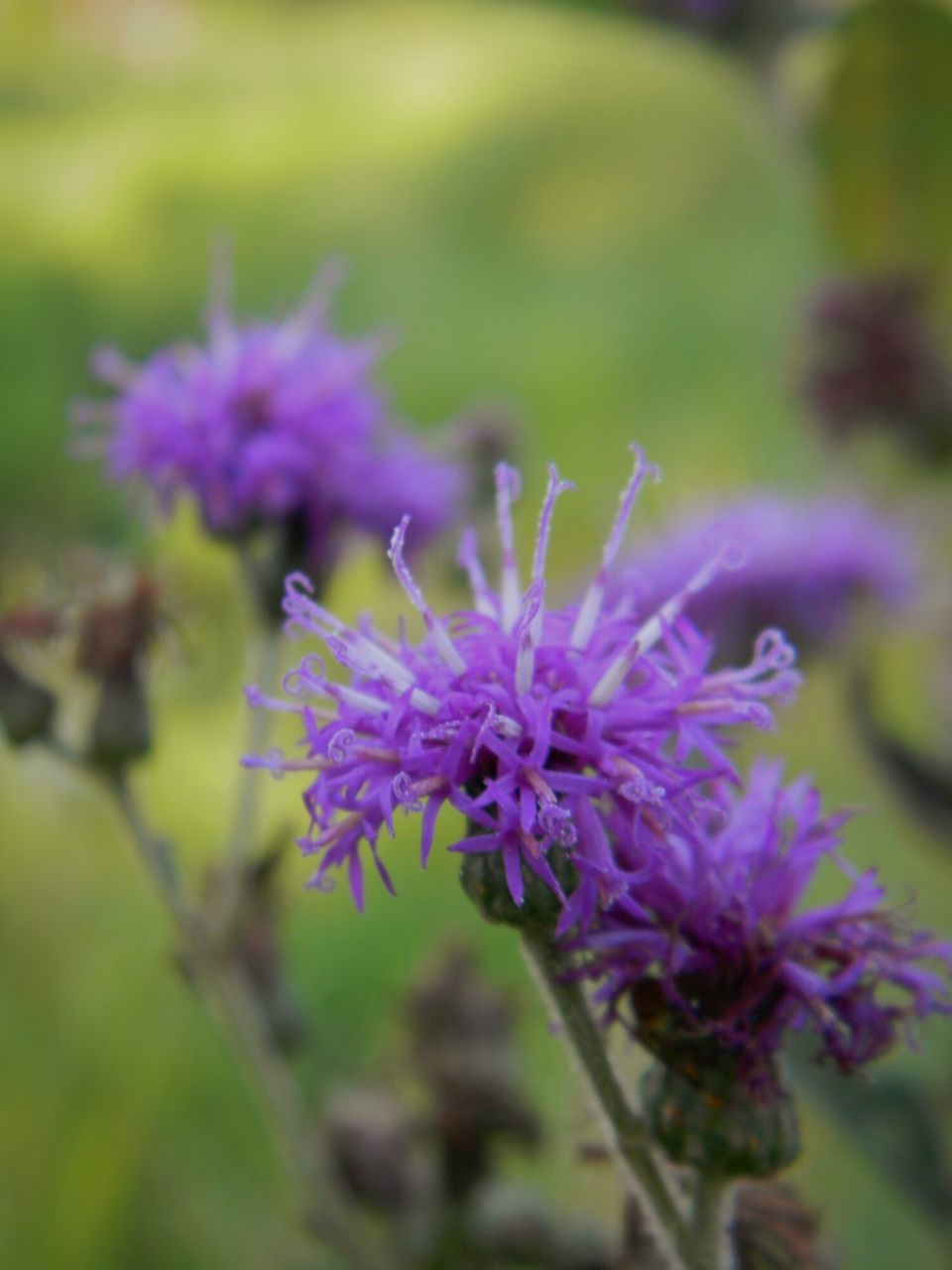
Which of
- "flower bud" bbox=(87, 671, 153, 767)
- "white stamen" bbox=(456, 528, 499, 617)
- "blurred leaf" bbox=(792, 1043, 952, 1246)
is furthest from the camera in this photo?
"blurred leaf" bbox=(792, 1043, 952, 1246)

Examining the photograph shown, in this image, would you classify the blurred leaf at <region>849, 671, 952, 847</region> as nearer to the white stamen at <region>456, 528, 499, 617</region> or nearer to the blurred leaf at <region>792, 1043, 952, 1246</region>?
the blurred leaf at <region>792, 1043, 952, 1246</region>

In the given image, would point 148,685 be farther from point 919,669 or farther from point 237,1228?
point 919,669

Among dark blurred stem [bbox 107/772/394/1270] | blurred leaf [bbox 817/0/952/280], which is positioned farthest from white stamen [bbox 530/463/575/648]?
blurred leaf [bbox 817/0/952/280]

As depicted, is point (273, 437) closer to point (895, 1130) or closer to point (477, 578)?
point (477, 578)

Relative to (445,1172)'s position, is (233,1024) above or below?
above

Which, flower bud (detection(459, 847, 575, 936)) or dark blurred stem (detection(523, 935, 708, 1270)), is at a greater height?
flower bud (detection(459, 847, 575, 936))

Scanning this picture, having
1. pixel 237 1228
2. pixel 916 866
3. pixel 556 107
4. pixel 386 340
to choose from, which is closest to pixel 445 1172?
pixel 237 1228

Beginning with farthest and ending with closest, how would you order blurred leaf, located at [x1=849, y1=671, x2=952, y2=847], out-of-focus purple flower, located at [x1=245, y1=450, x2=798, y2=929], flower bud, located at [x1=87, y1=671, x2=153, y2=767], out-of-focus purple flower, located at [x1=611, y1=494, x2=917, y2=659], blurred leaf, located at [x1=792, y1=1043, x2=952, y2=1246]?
1. out-of-focus purple flower, located at [x1=611, y1=494, x2=917, y2=659]
2. blurred leaf, located at [x1=849, y1=671, x2=952, y2=847]
3. blurred leaf, located at [x1=792, y1=1043, x2=952, y2=1246]
4. flower bud, located at [x1=87, y1=671, x2=153, y2=767]
5. out-of-focus purple flower, located at [x1=245, y1=450, x2=798, y2=929]
